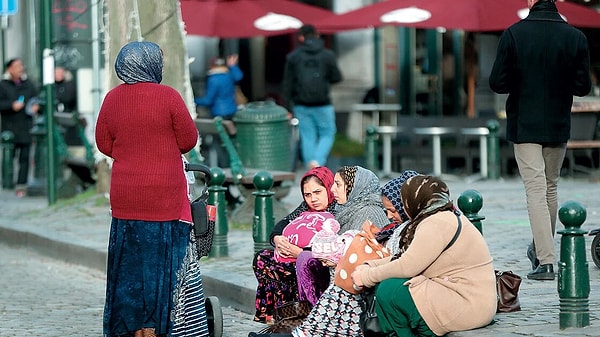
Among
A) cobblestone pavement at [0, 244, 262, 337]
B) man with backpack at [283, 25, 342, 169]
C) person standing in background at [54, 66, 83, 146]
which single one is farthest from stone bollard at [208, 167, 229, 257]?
person standing in background at [54, 66, 83, 146]

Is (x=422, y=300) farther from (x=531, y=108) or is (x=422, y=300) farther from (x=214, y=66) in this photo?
(x=214, y=66)

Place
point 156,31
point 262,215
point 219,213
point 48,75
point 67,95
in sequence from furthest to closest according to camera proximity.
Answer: point 67,95, point 48,75, point 156,31, point 219,213, point 262,215

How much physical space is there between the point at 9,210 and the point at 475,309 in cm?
1086

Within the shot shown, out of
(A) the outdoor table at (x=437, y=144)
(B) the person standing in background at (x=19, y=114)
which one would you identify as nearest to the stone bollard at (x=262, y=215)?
(A) the outdoor table at (x=437, y=144)

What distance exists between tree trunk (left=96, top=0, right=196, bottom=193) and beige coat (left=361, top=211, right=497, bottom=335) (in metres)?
7.28

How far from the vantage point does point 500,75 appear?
362 inches

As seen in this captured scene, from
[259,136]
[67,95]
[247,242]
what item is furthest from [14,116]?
[247,242]

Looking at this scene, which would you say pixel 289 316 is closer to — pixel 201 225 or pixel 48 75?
pixel 201 225

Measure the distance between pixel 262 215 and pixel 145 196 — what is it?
336cm

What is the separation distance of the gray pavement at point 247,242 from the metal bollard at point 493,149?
17 centimetres

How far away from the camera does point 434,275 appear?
7.29m

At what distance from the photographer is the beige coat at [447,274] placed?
283 inches

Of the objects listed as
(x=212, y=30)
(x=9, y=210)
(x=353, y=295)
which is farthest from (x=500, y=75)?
(x=212, y=30)

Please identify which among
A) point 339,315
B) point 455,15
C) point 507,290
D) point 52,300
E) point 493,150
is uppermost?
point 455,15
